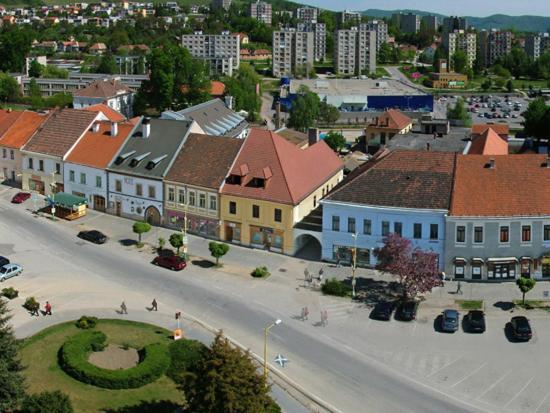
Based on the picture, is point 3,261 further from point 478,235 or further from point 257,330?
point 478,235

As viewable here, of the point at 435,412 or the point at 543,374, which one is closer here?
the point at 435,412

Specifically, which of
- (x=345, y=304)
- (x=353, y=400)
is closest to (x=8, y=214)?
(x=345, y=304)

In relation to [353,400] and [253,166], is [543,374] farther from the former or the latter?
[253,166]

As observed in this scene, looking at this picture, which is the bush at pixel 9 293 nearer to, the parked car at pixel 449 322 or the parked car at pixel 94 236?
the parked car at pixel 94 236

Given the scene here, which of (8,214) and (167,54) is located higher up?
(167,54)

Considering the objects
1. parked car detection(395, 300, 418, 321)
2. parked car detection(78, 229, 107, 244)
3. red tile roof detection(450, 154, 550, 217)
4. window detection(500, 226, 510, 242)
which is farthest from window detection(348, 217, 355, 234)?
parked car detection(78, 229, 107, 244)

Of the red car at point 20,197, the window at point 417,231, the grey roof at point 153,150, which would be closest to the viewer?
the window at point 417,231

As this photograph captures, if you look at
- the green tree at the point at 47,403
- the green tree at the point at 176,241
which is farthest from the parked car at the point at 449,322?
the green tree at the point at 47,403
